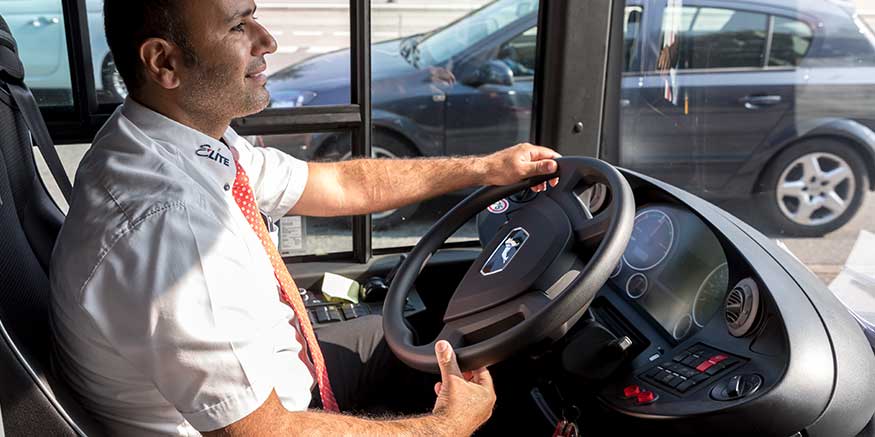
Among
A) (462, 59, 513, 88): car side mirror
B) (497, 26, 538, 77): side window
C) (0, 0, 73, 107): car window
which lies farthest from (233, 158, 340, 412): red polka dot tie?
(462, 59, 513, 88): car side mirror

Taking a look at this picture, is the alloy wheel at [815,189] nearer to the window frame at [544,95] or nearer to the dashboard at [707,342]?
the window frame at [544,95]

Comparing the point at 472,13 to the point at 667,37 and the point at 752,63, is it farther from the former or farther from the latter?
the point at 752,63

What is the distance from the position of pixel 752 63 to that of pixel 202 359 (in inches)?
118

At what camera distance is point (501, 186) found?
1.92 meters

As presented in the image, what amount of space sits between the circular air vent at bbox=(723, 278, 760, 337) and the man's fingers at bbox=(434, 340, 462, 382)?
50 centimetres

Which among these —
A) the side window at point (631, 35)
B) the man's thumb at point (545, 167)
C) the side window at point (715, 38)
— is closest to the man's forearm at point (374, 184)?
the man's thumb at point (545, 167)

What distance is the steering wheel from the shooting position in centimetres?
144

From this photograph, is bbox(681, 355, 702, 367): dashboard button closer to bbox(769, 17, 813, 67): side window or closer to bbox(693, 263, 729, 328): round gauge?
bbox(693, 263, 729, 328): round gauge

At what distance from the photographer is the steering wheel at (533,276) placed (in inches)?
56.6

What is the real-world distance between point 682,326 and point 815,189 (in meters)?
2.23

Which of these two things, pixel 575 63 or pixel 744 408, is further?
pixel 575 63

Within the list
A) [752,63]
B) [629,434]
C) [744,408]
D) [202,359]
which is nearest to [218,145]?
[202,359]

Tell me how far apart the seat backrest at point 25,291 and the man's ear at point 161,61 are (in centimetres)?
28

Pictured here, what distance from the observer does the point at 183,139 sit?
150 cm
